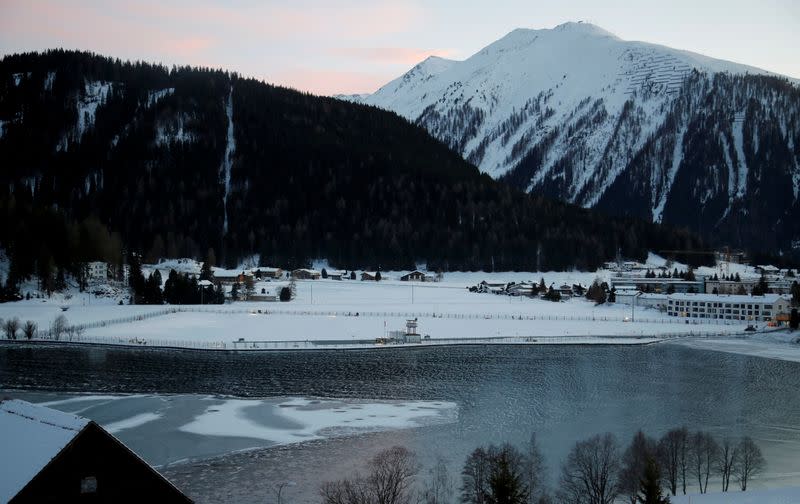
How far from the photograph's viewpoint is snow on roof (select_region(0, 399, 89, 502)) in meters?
13.8

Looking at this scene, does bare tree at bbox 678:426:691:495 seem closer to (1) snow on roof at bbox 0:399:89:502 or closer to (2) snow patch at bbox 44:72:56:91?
(1) snow on roof at bbox 0:399:89:502

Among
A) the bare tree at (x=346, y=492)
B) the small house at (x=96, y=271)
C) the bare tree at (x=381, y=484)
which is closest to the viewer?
the bare tree at (x=346, y=492)

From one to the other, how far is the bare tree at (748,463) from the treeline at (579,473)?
0.03 m

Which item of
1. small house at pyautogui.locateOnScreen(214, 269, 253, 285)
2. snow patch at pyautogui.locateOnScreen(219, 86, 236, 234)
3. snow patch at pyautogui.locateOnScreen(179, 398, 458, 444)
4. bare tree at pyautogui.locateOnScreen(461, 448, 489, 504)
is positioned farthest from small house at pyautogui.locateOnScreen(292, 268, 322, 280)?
bare tree at pyautogui.locateOnScreen(461, 448, 489, 504)

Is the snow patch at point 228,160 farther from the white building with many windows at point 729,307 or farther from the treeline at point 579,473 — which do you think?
the treeline at point 579,473

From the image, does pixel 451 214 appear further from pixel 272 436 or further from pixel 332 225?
pixel 272 436

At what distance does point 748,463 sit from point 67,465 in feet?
67.2

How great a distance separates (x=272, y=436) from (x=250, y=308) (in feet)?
152

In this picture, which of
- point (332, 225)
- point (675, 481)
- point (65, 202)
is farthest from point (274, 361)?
point (65, 202)

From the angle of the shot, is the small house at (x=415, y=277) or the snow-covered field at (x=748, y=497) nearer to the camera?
the snow-covered field at (x=748, y=497)

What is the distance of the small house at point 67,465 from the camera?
13.8 m

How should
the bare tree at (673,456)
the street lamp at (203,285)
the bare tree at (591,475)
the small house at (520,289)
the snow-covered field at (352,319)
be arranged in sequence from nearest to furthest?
the bare tree at (591,475)
the bare tree at (673,456)
the snow-covered field at (352,319)
the street lamp at (203,285)
the small house at (520,289)

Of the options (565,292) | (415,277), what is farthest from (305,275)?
(565,292)

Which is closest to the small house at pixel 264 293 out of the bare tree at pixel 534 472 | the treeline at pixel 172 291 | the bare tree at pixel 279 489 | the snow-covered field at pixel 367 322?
the snow-covered field at pixel 367 322
